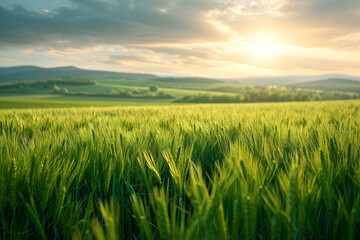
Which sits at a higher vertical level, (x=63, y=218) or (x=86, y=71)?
(x=86, y=71)

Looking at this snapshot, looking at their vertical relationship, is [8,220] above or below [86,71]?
below

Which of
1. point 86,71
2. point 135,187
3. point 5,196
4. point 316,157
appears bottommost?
point 135,187

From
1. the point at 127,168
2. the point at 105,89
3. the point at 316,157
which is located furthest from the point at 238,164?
the point at 105,89

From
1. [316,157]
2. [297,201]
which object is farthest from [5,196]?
[316,157]

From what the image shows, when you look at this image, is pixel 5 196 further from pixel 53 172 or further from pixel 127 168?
pixel 127 168

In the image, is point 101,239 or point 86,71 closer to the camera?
point 101,239

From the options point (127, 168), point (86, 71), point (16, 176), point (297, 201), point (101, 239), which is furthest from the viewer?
point (86, 71)

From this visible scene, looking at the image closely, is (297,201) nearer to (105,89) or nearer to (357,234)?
(357,234)

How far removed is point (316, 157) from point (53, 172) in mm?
1060


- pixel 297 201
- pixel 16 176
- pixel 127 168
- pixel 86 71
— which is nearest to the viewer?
pixel 297 201

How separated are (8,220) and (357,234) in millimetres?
1224

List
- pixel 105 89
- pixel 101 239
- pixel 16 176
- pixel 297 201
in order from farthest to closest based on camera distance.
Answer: pixel 105 89, pixel 16 176, pixel 297 201, pixel 101 239

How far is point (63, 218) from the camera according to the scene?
0.69m

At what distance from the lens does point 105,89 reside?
68.0 m
